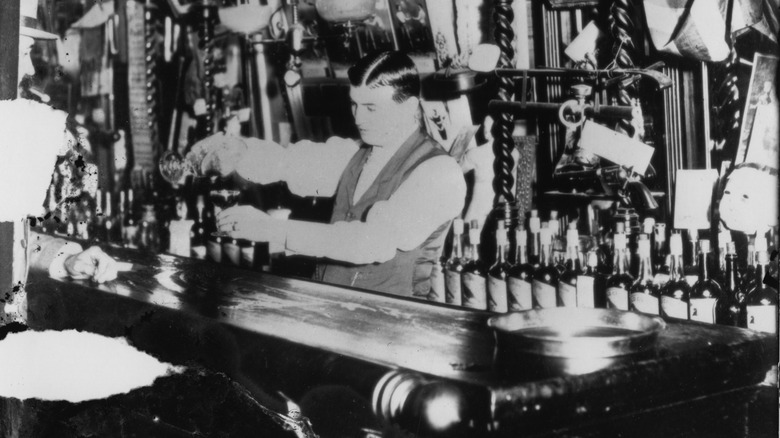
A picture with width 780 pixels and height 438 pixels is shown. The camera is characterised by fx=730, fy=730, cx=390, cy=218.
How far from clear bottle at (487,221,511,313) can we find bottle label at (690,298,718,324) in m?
0.49

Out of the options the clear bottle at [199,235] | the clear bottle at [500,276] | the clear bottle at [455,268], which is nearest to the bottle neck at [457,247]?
the clear bottle at [455,268]

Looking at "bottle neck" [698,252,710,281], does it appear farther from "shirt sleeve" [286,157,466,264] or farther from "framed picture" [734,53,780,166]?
"shirt sleeve" [286,157,466,264]

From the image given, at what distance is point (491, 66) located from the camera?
2090 millimetres

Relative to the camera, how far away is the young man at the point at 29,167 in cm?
292

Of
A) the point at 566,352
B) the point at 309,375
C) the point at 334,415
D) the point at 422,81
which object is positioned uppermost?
the point at 422,81

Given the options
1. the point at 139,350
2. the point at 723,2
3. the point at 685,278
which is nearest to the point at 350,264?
the point at 139,350

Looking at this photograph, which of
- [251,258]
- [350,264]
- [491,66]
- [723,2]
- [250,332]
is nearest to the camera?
[723,2]

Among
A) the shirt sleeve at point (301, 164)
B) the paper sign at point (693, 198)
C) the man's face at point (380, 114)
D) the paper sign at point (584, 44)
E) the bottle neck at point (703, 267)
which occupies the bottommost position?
the bottle neck at point (703, 267)

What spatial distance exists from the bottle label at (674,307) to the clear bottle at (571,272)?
0.22 meters

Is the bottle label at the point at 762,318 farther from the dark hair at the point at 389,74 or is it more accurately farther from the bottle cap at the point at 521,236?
the dark hair at the point at 389,74

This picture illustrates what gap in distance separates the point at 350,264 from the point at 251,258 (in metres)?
0.55

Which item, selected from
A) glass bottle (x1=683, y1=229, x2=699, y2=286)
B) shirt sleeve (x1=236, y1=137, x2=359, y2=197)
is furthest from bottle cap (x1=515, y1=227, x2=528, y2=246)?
shirt sleeve (x1=236, y1=137, x2=359, y2=197)

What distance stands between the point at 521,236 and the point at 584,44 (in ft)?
→ 1.74

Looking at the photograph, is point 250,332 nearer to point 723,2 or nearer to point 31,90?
point 723,2
